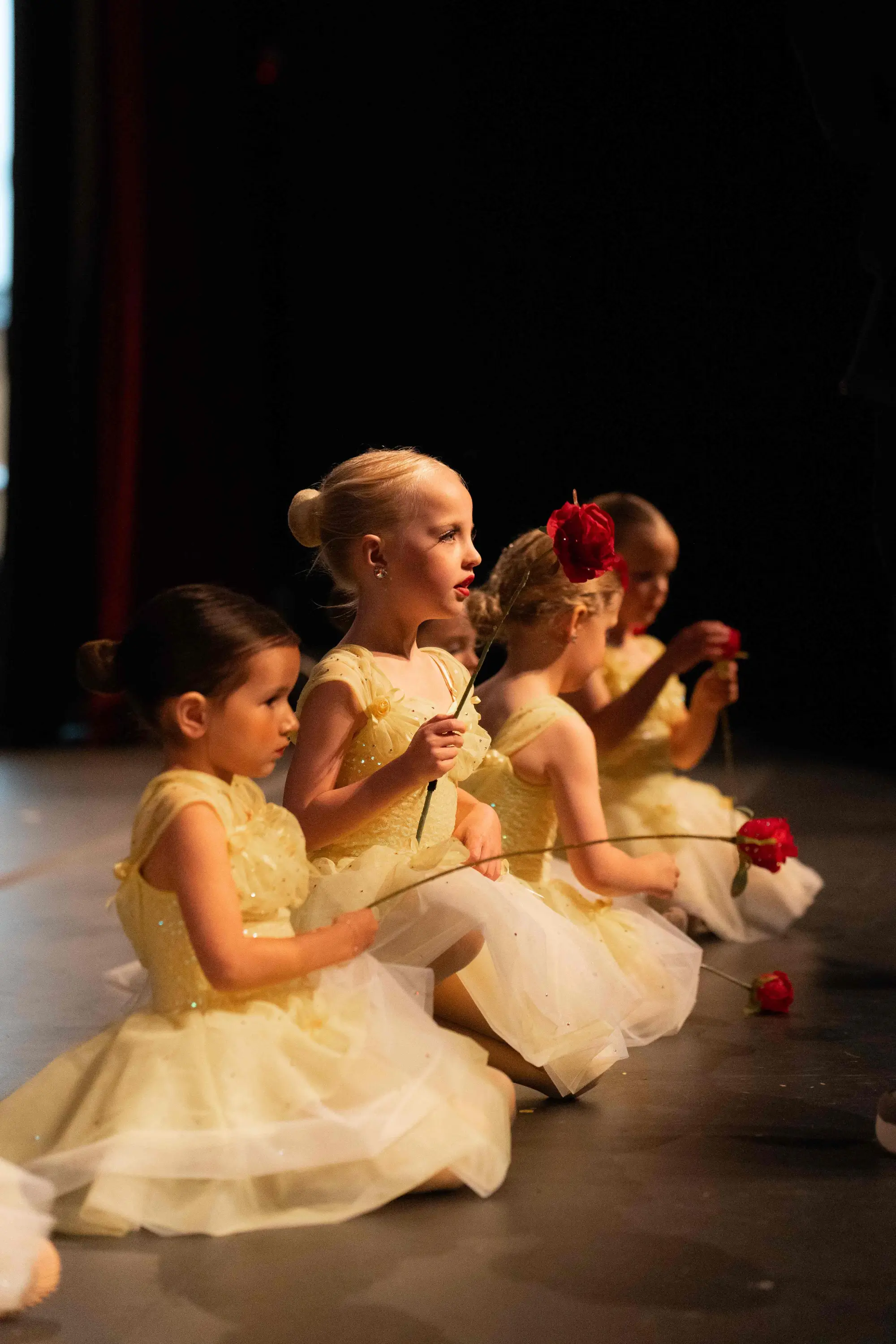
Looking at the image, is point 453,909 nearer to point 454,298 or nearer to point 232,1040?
point 232,1040

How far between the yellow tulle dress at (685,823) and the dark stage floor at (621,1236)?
19.8 inches

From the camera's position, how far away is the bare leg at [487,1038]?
2.20 meters

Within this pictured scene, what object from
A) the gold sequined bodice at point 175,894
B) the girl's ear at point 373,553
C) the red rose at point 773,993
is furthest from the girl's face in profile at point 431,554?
Result: the red rose at point 773,993

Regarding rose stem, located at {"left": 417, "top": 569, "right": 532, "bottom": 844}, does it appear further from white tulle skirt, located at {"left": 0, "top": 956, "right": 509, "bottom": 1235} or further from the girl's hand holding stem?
white tulle skirt, located at {"left": 0, "top": 956, "right": 509, "bottom": 1235}

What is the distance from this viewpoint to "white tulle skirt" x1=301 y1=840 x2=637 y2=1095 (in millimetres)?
2012

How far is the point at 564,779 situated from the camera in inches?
99.3

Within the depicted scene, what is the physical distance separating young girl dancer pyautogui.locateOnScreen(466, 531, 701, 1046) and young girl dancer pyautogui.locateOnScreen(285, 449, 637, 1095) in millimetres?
137

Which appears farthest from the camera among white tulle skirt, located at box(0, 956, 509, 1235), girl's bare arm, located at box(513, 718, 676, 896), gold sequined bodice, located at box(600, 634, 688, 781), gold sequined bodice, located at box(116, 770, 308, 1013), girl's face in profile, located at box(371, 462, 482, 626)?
gold sequined bodice, located at box(600, 634, 688, 781)

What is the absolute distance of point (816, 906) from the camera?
11.7 ft

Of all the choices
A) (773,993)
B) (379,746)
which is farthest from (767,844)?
(379,746)

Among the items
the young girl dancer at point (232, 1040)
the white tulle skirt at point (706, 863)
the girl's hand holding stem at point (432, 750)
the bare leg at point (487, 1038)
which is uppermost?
the girl's hand holding stem at point (432, 750)

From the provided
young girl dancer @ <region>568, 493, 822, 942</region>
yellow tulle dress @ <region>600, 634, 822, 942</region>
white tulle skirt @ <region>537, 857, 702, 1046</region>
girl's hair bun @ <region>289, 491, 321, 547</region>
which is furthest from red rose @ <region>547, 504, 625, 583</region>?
yellow tulle dress @ <region>600, 634, 822, 942</region>

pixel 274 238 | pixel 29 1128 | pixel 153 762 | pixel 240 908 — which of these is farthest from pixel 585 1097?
pixel 274 238

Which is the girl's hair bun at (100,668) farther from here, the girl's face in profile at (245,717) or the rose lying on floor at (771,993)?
the rose lying on floor at (771,993)
